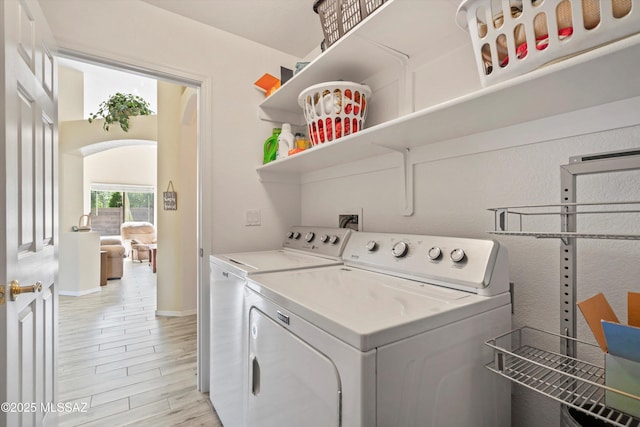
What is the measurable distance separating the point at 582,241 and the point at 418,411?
73cm

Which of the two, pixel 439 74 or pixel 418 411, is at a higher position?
pixel 439 74

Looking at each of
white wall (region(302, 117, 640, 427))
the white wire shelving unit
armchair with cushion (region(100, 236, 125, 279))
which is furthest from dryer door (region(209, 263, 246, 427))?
armchair with cushion (region(100, 236, 125, 279))

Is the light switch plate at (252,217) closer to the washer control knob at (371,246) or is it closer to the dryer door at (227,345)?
the dryer door at (227,345)

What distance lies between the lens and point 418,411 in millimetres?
741

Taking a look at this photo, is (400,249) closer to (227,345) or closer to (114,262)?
(227,345)

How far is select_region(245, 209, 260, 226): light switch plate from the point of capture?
6.98 feet

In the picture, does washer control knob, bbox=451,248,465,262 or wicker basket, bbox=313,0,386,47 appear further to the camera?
wicker basket, bbox=313,0,386,47

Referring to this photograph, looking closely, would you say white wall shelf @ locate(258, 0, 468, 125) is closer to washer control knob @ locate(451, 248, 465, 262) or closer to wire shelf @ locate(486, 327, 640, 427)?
washer control knob @ locate(451, 248, 465, 262)

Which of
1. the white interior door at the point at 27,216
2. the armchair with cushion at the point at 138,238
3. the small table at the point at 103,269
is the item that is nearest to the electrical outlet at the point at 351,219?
the white interior door at the point at 27,216

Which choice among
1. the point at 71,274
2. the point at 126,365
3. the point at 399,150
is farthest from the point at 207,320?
the point at 71,274

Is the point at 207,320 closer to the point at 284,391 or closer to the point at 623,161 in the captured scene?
the point at 284,391

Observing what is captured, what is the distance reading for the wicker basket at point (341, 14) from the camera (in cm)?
126

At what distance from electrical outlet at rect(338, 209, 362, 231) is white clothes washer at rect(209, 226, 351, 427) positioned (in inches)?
7.4

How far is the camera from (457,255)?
1.00 metres
